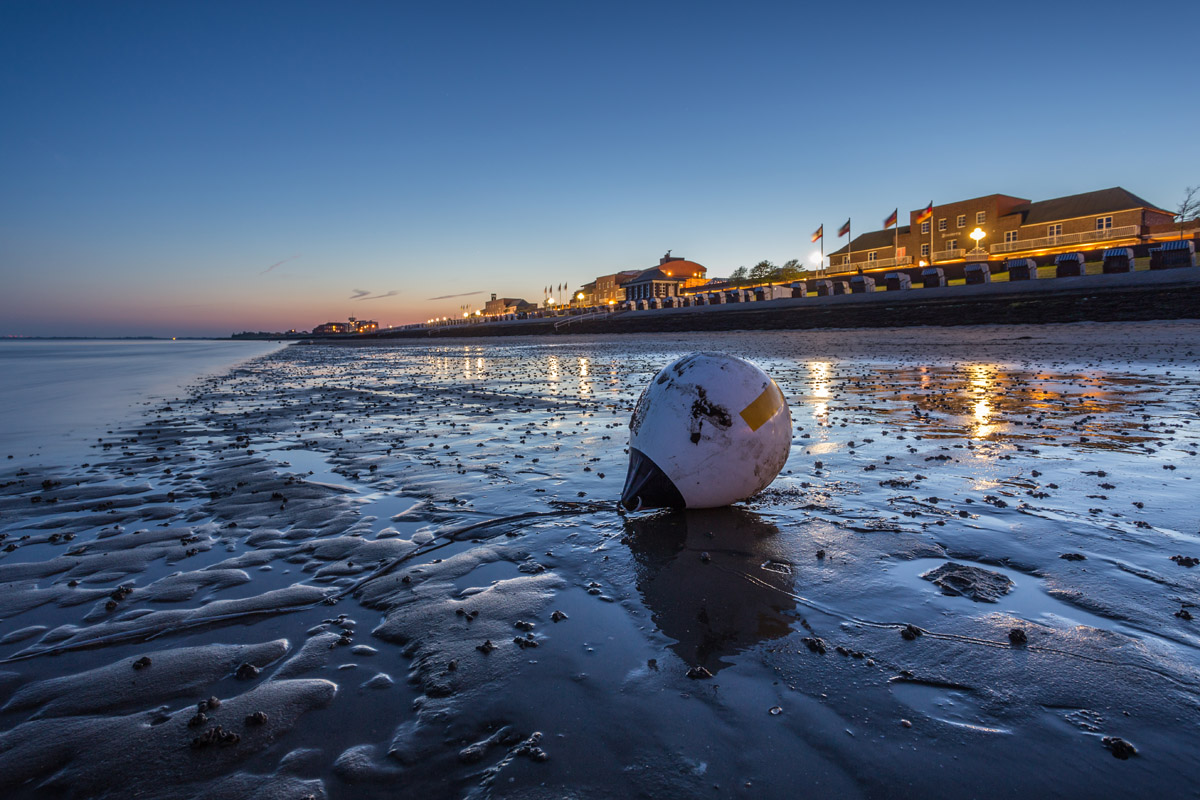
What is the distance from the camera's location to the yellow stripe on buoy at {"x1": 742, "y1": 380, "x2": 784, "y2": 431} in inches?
163

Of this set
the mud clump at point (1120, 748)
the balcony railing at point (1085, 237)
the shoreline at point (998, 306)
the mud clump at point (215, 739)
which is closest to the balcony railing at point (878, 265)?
the balcony railing at point (1085, 237)

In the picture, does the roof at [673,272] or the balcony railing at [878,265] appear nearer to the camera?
the balcony railing at [878,265]

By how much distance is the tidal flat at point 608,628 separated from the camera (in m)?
1.86

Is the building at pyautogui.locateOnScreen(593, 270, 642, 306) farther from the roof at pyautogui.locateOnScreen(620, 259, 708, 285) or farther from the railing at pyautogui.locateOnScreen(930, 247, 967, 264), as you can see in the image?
the railing at pyautogui.locateOnScreen(930, 247, 967, 264)

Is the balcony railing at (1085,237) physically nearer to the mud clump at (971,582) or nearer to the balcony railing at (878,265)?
the balcony railing at (878,265)

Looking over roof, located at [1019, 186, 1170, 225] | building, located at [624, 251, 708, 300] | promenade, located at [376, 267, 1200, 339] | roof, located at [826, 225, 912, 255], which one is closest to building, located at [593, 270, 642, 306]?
building, located at [624, 251, 708, 300]

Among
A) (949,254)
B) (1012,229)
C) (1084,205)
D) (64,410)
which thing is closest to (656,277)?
(949,254)

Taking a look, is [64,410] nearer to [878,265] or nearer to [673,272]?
[878,265]

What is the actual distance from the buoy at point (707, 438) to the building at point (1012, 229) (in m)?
71.0

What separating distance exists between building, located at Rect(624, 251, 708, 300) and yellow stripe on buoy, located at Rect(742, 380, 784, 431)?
5228 inches

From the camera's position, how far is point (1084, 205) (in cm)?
7181

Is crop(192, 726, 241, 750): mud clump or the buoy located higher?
the buoy

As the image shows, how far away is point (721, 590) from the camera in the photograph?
121 inches

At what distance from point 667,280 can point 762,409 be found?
139 metres
